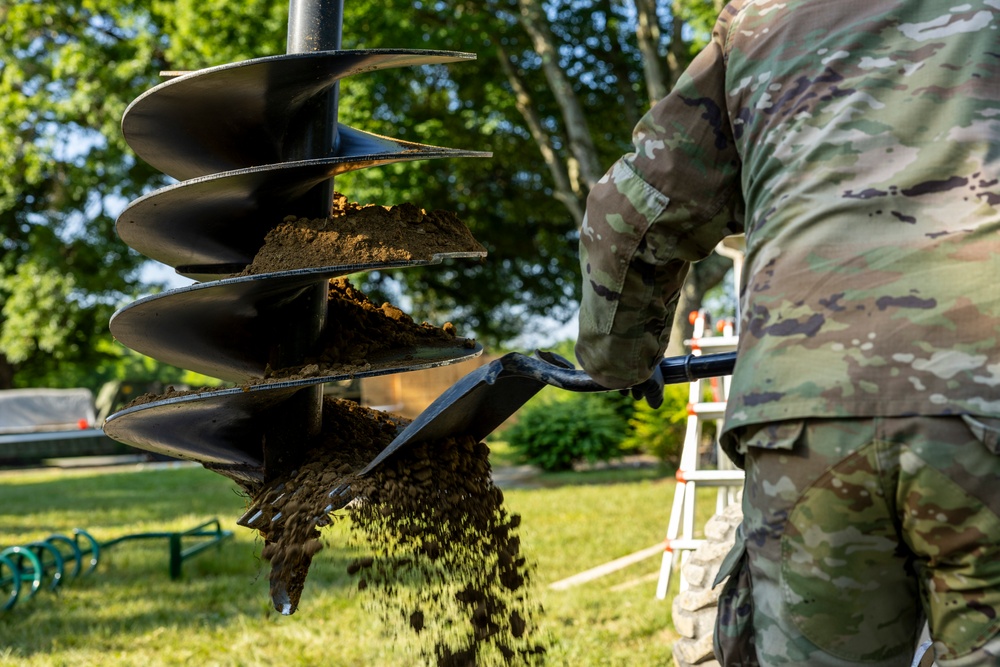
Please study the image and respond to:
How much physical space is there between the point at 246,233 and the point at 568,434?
42.2 feet

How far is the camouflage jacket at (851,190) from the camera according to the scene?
1.36 meters

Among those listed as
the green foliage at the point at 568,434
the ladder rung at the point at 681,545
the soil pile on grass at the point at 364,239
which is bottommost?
the green foliage at the point at 568,434

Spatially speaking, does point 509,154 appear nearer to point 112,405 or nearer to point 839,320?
point 112,405

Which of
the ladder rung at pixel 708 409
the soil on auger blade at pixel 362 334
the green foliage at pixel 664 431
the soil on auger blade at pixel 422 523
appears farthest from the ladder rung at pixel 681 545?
the green foliage at pixel 664 431

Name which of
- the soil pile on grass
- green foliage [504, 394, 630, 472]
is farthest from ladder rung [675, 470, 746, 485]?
green foliage [504, 394, 630, 472]

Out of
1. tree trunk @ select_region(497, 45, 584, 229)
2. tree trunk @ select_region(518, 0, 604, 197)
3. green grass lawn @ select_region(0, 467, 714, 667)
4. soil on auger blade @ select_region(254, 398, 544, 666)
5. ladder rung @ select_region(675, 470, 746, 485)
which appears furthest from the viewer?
tree trunk @ select_region(497, 45, 584, 229)

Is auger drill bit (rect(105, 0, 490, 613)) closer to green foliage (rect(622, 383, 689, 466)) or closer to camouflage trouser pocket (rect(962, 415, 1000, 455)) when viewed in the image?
camouflage trouser pocket (rect(962, 415, 1000, 455))

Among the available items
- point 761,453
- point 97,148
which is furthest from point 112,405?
point 761,453

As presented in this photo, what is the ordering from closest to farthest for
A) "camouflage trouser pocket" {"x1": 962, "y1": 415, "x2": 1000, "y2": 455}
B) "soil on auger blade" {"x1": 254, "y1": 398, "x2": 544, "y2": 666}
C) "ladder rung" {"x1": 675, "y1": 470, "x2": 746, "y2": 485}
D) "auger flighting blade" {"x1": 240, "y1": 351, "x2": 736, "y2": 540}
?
1. "camouflage trouser pocket" {"x1": 962, "y1": 415, "x2": 1000, "y2": 455}
2. "auger flighting blade" {"x1": 240, "y1": 351, "x2": 736, "y2": 540}
3. "soil on auger blade" {"x1": 254, "y1": 398, "x2": 544, "y2": 666}
4. "ladder rung" {"x1": 675, "y1": 470, "x2": 746, "y2": 485}

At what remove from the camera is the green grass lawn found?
15.3 ft

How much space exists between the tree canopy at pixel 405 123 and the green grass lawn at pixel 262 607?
26.5ft

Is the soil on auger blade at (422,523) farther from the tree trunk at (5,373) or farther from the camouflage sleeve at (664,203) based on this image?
the tree trunk at (5,373)

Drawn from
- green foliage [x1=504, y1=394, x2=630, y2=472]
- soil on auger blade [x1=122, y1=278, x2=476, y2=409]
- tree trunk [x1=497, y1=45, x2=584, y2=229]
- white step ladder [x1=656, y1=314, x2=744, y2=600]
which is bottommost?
green foliage [x1=504, y1=394, x2=630, y2=472]

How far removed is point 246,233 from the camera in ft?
9.06
